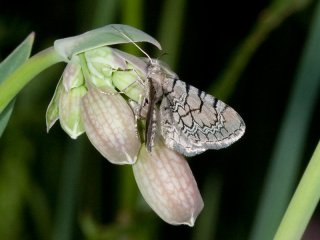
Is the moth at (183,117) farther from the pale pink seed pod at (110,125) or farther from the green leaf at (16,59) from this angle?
the green leaf at (16,59)

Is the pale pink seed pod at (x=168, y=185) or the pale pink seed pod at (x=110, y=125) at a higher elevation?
the pale pink seed pod at (x=110, y=125)

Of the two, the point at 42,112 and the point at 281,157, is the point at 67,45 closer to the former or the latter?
the point at 281,157

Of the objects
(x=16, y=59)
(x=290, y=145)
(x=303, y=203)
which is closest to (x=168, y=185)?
(x=303, y=203)

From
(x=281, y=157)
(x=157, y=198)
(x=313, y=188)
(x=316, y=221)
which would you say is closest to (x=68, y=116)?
(x=157, y=198)

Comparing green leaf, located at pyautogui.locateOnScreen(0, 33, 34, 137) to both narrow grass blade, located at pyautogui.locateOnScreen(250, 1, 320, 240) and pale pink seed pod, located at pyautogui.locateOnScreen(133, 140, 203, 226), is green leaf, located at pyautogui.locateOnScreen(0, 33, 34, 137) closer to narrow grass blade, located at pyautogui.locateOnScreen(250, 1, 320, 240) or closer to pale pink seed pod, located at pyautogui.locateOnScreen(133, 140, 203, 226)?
pale pink seed pod, located at pyautogui.locateOnScreen(133, 140, 203, 226)

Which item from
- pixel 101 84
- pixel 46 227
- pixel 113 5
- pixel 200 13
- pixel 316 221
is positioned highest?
pixel 101 84

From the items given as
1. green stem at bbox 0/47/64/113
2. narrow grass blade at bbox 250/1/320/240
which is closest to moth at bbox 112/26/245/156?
green stem at bbox 0/47/64/113

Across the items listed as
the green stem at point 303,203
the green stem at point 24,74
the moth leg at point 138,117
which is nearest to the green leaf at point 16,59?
the green stem at point 24,74
